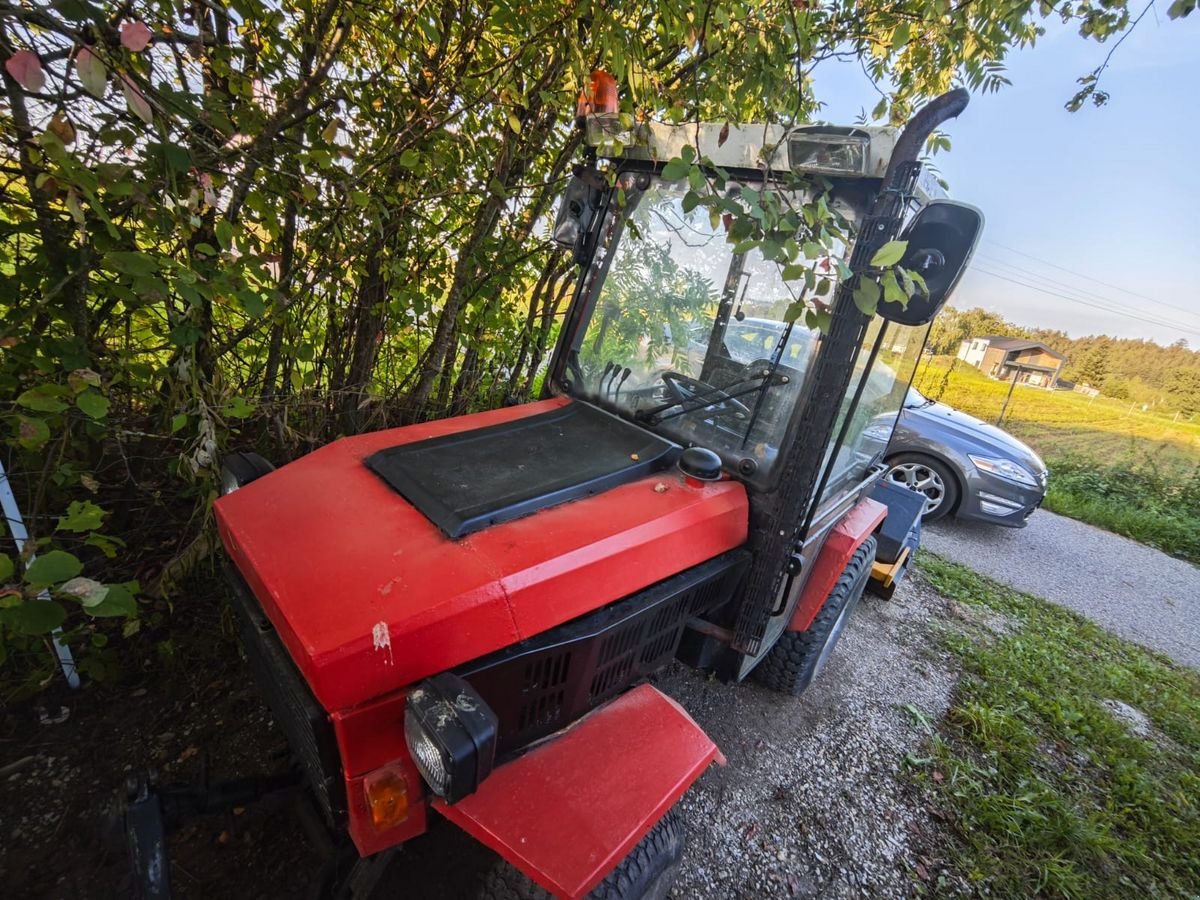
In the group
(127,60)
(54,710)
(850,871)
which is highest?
(127,60)

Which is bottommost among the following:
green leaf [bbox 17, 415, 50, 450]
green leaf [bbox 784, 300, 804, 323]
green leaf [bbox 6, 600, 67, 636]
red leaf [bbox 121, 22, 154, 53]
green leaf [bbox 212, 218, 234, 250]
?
green leaf [bbox 6, 600, 67, 636]

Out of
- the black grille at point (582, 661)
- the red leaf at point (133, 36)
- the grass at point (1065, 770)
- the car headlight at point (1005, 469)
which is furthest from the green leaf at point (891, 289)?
the car headlight at point (1005, 469)

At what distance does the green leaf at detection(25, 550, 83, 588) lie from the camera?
1176mm

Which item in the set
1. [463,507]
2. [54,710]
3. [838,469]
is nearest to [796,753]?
[838,469]

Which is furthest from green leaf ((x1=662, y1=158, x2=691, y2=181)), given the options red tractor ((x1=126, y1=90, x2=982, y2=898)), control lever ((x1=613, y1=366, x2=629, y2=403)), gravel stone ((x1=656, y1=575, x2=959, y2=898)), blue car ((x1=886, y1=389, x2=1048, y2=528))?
blue car ((x1=886, y1=389, x2=1048, y2=528))

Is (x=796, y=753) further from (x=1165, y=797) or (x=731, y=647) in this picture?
(x=1165, y=797)

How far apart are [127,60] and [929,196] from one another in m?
2.55

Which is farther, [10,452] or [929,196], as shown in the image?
[10,452]

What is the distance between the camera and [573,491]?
153 cm

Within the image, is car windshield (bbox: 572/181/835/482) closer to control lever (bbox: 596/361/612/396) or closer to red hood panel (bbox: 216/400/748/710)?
control lever (bbox: 596/361/612/396)

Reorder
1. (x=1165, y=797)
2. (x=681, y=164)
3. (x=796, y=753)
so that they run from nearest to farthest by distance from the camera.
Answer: (x=681, y=164) < (x=796, y=753) < (x=1165, y=797)

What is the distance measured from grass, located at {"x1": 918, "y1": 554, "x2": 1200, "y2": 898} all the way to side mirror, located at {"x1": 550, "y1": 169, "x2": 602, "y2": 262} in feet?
9.70

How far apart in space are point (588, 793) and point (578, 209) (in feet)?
6.66

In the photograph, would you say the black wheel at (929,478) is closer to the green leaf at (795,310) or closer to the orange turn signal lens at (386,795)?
the green leaf at (795,310)
